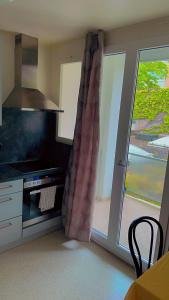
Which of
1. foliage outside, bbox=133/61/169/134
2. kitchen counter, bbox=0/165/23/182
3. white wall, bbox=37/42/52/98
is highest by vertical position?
white wall, bbox=37/42/52/98

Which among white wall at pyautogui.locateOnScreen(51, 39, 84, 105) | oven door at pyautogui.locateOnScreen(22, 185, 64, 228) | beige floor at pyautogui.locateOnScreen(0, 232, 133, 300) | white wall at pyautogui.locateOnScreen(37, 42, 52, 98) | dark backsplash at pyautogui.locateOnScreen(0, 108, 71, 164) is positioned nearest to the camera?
beige floor at pyautogui.locateOnScreen(0, 232, 133, 300)

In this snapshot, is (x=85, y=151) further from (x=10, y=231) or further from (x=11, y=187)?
(x=10, y=231)

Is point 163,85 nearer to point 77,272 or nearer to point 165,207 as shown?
point 165,207

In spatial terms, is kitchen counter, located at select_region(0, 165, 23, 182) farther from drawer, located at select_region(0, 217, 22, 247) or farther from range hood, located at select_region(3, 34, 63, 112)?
range hood, located at select_region(3, 34, 63, 112)

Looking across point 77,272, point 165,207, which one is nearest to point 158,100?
point 165,207

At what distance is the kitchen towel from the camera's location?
2.60 m

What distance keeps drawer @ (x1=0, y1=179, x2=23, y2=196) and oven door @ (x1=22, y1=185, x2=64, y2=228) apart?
0.38ft

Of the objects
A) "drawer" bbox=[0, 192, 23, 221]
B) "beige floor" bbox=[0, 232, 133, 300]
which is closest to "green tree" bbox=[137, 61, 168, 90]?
"drawer" bbox=[0, 192, 23, 221]

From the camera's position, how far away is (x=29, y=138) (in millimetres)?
2955

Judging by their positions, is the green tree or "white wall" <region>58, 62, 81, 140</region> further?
"white wall" <region>58, 62, 81, 140</region>

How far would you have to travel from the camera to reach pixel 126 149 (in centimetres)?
223

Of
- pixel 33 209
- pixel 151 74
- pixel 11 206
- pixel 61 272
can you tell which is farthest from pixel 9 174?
pixel 151 74

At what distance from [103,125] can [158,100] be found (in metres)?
1.37

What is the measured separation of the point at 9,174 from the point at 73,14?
5.44 feet
